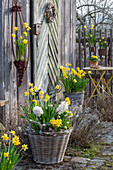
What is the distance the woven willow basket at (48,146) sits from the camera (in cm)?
356

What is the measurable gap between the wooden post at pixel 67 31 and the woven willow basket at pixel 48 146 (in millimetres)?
3674

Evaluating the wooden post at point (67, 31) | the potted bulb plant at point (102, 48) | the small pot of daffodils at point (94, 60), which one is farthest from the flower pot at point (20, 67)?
the potted bulb plant at point (102, 48)

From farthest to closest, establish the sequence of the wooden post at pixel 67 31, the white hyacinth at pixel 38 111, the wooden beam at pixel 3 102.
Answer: the wooden post at pixel 67 31
the wooden beam at pixel 3 102
the white hyacinth at pixel 38 111

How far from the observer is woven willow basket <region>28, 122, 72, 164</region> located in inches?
140

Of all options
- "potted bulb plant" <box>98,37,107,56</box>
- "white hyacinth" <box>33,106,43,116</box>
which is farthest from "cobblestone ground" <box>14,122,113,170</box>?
"potted bulb plant" <box>98,37,107,56</box>

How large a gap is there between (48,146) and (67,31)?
14.5 feet

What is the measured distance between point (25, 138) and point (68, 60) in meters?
3.91

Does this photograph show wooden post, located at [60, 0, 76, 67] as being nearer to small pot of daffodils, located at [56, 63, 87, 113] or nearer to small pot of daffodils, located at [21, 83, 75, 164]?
small pot of daffodils, located at [56, 63, 87, 113]

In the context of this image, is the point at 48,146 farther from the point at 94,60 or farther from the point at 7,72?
the point at 94,60

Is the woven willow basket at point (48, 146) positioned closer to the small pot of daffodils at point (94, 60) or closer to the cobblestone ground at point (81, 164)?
the cobblestone ground at point (81, 164)

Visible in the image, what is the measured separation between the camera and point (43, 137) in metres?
3.55

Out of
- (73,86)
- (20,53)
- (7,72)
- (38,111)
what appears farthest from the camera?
(73,86)

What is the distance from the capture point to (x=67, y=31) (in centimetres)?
750

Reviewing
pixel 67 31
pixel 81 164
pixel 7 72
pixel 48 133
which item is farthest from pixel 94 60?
pixel 48 133
